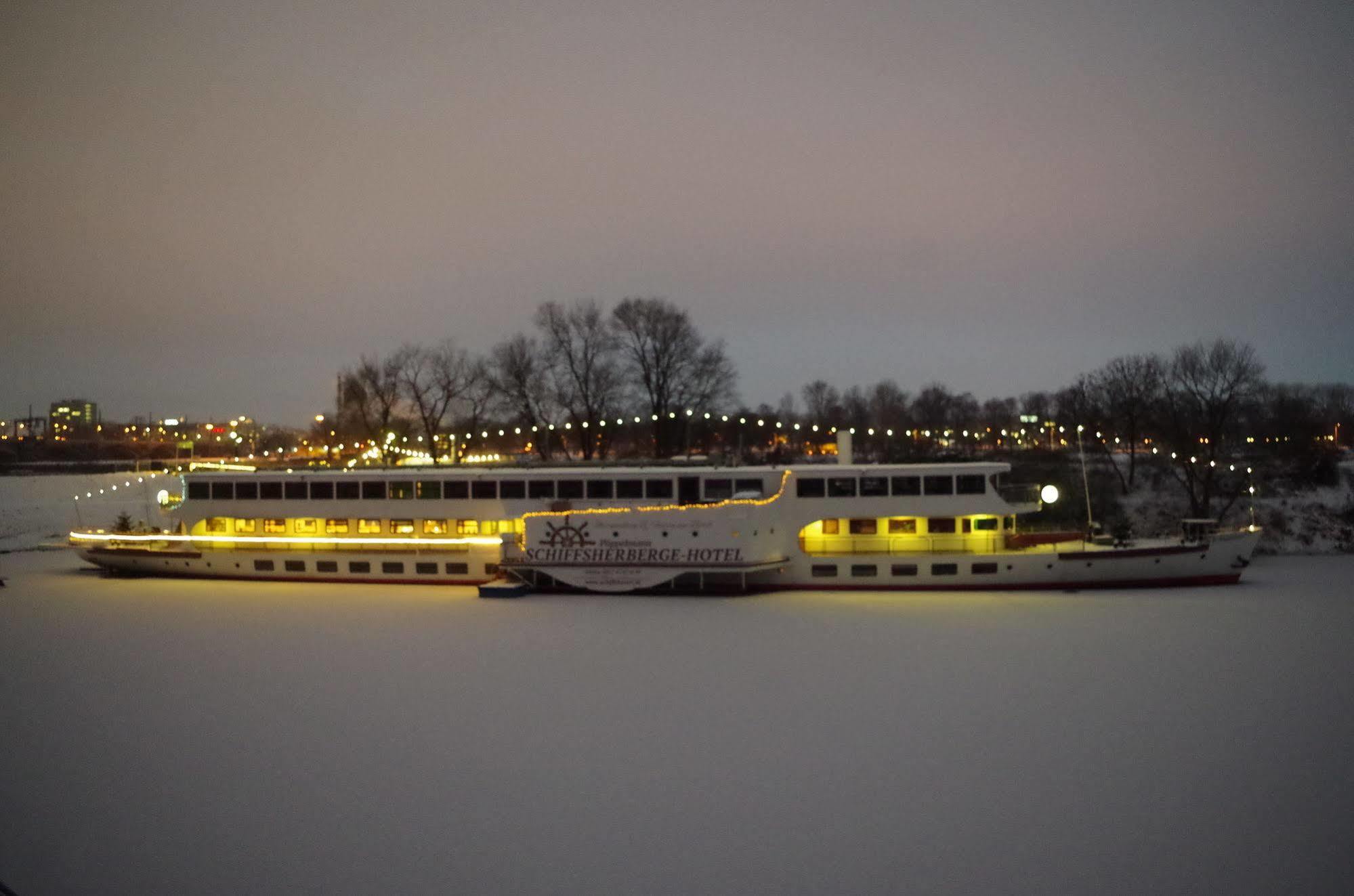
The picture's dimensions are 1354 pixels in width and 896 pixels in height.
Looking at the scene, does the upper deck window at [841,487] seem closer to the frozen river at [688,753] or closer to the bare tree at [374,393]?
the frozen river at [688,753]

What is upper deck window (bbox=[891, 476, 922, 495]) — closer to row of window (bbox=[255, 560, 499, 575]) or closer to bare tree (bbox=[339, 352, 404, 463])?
row of window (bbox=[255, 560, 499, 575])

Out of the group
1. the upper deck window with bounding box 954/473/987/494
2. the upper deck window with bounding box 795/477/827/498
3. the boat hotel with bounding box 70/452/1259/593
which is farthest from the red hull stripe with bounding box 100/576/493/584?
the upper deck window with bounding box 954/473/987/494

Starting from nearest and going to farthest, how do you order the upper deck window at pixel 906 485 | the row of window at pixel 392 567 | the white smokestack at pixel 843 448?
the upper deck window at pixel 906 485, the row of window at pixel 392 567, the white smokestack at pixel 843 448

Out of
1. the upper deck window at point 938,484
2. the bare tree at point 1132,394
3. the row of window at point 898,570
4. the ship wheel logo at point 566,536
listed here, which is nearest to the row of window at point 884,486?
the upper deck window at point 938,484

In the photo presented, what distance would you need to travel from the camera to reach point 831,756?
45.4 feet

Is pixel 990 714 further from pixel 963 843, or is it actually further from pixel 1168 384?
pixel 1168 384

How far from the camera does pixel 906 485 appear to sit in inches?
1077

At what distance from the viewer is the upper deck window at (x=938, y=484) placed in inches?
1070

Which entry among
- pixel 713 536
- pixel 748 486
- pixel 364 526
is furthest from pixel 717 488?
pixel 364 526

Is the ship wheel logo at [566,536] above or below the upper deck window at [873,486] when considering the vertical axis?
below

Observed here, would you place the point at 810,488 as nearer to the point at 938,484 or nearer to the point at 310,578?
the point at 938,484

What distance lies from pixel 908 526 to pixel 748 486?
186 inches

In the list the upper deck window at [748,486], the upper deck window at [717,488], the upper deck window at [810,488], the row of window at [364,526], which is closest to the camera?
the upper deck window at [810,488]

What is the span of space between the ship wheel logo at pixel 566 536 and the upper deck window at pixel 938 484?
9.52 meters
